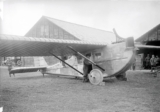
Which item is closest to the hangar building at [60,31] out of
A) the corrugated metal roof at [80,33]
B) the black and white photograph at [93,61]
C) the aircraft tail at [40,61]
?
the corrugated metal roof at [80,33]

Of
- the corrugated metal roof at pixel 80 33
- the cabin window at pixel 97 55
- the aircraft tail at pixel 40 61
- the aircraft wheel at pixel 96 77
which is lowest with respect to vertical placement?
the aircraft wheel at pixel 96 77

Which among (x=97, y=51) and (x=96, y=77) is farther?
(x=97, y=51)

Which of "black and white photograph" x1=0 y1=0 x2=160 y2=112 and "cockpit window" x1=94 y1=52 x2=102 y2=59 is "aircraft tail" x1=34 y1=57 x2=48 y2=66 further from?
"cockpit window" x1=94 y1=52 x2=102 y2=59

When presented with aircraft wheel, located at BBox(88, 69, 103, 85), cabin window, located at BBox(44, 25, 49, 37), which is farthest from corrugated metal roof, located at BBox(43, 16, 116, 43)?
aircraft wheel, located at BBox(88, 69, 103, 85)

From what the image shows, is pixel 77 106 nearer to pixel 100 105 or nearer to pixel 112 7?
pixel 100 105

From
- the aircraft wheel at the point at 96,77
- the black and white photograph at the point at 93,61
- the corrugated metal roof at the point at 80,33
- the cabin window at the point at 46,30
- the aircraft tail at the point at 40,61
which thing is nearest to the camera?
the black and white photograph at the point at 93,61

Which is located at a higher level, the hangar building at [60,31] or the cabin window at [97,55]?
the hangar building at [60,31]

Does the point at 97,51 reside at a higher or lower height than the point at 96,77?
higher

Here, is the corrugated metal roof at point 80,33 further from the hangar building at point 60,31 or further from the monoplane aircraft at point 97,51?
the monoplane aircraft at point 97,51

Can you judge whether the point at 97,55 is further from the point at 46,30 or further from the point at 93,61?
the point at 46,30

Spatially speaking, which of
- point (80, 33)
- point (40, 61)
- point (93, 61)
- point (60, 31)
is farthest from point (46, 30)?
point (93, 61)

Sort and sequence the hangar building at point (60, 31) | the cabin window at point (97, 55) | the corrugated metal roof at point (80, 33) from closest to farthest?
the cabin window at point (97, 55)
the corrugated metal roof at point (80, 33)
the hangar building at point (60, 31)

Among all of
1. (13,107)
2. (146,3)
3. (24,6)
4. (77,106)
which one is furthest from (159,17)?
(13,107)

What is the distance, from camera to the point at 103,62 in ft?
29.5
